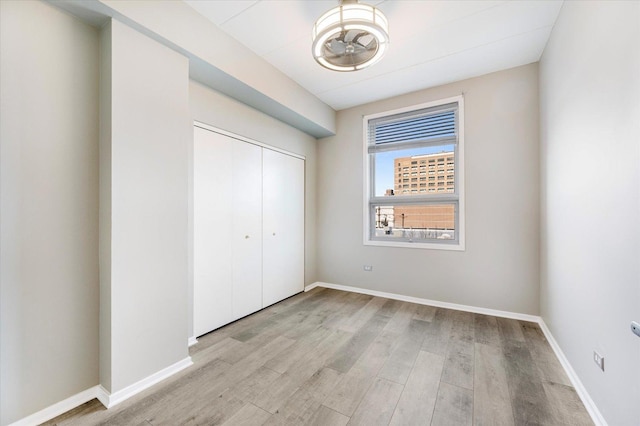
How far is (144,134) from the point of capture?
1842 mm

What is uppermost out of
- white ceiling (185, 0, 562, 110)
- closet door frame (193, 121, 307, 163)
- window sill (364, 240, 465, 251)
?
white ceiling (185, 0, 562, 110)

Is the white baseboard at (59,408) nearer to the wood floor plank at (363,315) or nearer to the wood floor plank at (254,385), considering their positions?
the wood floor plank at (254,385)

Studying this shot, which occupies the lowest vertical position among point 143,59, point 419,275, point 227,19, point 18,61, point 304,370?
point 304,370

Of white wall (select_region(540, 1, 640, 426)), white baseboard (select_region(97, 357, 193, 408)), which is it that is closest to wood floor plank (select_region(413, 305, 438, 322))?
white wall (select_region(540, 1, 640, 426))

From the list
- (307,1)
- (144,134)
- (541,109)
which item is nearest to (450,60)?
(541,109)

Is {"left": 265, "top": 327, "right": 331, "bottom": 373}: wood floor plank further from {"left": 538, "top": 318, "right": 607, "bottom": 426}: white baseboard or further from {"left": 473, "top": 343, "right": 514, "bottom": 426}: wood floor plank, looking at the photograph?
{"left": 538, "top": 318, "right": 607, "bottom": 426}: white baseboard

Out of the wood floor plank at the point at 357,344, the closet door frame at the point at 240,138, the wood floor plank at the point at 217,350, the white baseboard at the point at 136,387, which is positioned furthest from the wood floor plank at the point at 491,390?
the closet door frame at the point at 240,138

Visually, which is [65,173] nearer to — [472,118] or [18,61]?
[18,61]

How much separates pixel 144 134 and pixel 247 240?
1.61 metres

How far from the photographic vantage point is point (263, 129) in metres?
3.31

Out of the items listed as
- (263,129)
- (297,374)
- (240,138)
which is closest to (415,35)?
(263,129)

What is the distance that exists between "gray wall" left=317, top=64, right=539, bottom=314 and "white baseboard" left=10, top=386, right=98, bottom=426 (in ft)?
10.5

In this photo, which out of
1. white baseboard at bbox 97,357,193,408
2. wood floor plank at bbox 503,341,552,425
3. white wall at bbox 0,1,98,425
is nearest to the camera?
white wall at bbox 0,1,98,425

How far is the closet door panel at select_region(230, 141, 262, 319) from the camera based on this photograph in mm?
2957
